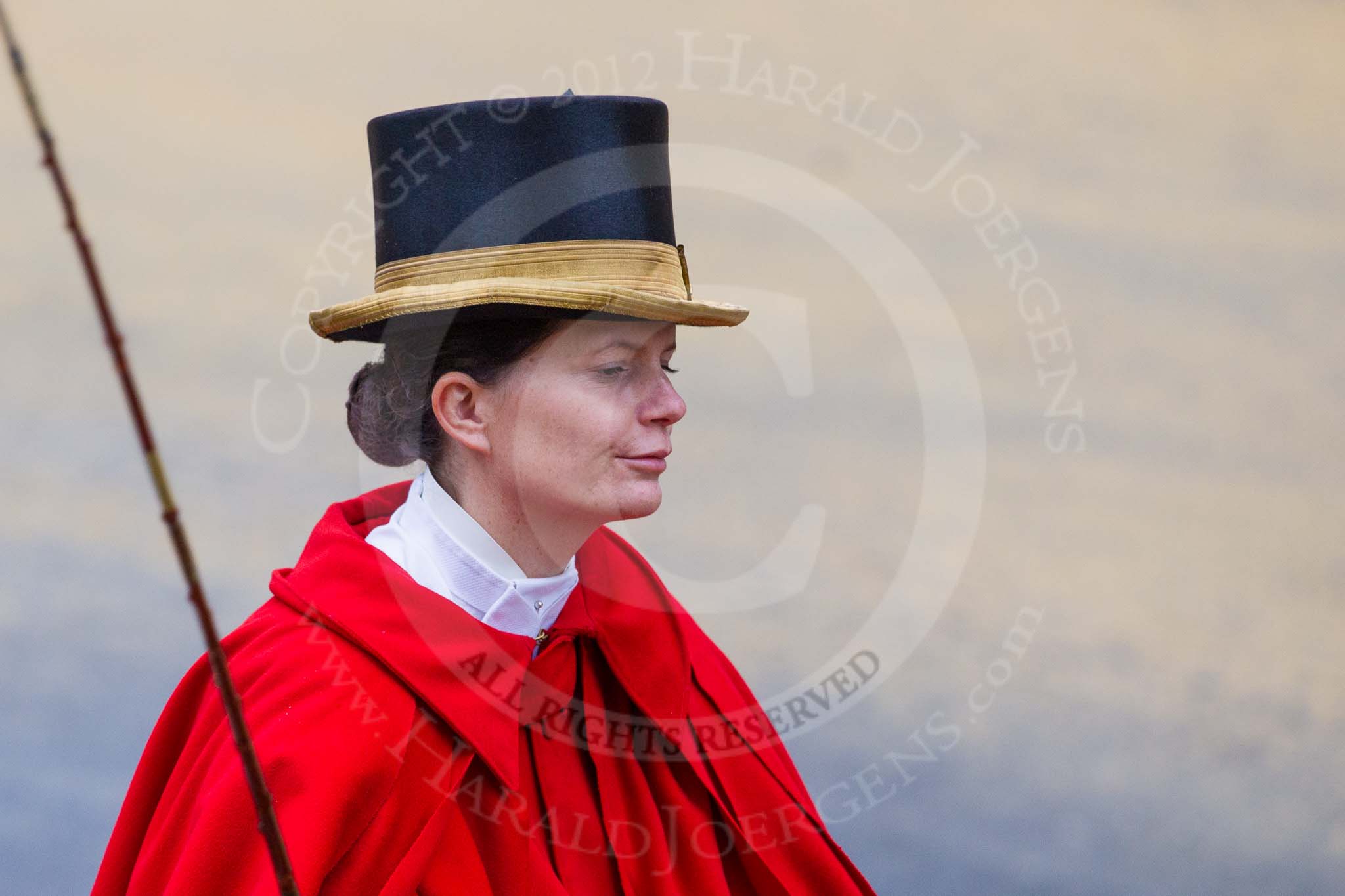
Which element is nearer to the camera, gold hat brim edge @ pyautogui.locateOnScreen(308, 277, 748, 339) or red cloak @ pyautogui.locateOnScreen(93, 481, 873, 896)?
red cloak @ pyautogui.locateOnScreen(93, 481, 873, 896)

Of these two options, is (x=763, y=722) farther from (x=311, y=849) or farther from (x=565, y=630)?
(x=311, y=849)

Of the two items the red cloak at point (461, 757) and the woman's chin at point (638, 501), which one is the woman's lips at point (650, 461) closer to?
the woman's chin at point (638, 501)

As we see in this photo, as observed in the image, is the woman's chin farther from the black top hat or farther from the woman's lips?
the black top hat

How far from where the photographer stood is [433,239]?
2.84m

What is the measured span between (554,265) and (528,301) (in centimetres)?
12

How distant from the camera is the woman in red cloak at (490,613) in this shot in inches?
101

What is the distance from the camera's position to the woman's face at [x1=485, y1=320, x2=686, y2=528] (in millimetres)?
2775

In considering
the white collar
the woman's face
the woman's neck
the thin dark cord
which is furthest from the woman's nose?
the thin dark cord

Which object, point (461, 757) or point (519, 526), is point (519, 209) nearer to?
point (519, 526)

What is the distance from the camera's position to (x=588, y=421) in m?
2.77

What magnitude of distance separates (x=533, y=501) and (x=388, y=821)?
0.63 metres

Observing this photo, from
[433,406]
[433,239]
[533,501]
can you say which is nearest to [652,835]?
[533,501]

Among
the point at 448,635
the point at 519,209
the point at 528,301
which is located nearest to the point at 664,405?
the point at 528,301

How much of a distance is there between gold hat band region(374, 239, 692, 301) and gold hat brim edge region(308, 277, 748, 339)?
2cm
